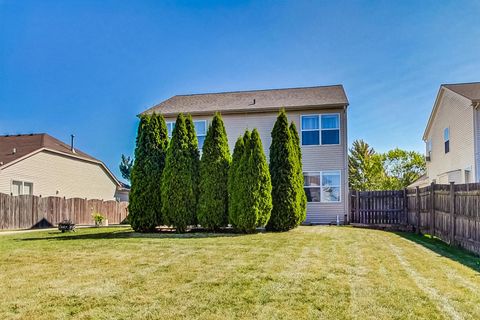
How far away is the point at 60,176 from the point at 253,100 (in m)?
11.6

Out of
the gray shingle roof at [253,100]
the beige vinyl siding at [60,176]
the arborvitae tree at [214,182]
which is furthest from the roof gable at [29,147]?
the arborvitae tree at [214,182]

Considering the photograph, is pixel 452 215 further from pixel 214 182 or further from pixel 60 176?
pixel 60 176

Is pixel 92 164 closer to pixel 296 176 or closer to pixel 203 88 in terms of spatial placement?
pixel 203 88

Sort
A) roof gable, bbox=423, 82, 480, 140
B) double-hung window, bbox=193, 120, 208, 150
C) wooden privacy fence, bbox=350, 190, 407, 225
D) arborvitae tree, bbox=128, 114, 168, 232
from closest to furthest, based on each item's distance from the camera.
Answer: arborvitae tree, bbox=128, 114, 168, 232
wooden privacy fence, bbox=350, 190, 407, 225
roof gable, bbox=423, 82, 480, 140
double-hung window, bbox=193, 120, 208, 150

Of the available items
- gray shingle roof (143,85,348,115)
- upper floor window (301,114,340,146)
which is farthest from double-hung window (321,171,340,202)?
gray shingle roof (143,85,348,115)

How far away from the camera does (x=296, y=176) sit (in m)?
12.2

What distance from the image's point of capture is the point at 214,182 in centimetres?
1125

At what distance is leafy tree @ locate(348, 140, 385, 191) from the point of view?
3406 cm

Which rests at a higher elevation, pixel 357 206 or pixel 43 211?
pixel 357 206

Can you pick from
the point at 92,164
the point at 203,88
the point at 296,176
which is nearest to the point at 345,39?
the point at 296,176

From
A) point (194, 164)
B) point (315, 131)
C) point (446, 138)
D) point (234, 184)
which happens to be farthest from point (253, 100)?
point (446, 138)

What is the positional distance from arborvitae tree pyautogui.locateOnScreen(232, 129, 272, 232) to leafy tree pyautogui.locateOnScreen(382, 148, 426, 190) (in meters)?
27.8

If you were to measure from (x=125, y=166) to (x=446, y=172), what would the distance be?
3422 centimetres

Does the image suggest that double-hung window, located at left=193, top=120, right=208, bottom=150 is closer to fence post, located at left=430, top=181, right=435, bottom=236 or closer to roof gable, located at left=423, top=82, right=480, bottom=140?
fence post, located at left=430, top=181, right=435, bottom=236
